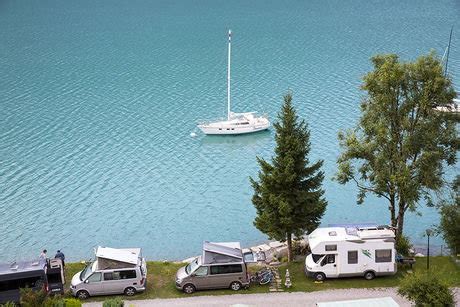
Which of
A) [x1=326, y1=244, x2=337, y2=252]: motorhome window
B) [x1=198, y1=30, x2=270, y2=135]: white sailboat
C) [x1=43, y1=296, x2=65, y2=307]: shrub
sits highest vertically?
[x1=198, y1=30, x2=270, y2=135]: white sailboat

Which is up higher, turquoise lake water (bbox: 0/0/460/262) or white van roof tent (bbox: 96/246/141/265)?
turquoise lake water (bbox: 0/0/460/262)

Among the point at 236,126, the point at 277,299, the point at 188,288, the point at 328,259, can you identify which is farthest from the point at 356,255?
the point at 236,126

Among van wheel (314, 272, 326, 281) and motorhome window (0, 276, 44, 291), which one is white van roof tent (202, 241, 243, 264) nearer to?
van wheel (314, 272, 326, 281)

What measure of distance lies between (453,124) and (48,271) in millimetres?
20491

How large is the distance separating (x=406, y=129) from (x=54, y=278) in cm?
1837

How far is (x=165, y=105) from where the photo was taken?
6794 cm

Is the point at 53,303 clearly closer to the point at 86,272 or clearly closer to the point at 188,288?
the point at 86,272

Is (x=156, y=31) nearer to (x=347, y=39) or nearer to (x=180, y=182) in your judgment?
(x=347, y=39)

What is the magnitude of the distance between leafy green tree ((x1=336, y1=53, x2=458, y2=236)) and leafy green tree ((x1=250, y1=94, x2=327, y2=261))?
7.94 ft

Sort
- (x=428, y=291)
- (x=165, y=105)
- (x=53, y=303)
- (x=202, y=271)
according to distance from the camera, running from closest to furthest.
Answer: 1. (x=428, y=291)
2. (x=53, y=303)
3. (x=202, y=271)
4. (x=165, y=105)

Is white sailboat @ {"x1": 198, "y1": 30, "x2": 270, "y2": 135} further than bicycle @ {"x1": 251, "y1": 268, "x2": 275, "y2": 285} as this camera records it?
Yes

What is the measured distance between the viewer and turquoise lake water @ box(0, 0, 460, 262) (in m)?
43.7

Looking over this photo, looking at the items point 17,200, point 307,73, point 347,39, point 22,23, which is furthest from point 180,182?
point 22,23

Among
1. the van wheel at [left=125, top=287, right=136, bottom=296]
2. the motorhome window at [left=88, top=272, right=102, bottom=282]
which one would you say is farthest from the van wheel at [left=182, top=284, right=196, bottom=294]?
the motorhome window at [left=88, top=272, right=102, bottom=282]
